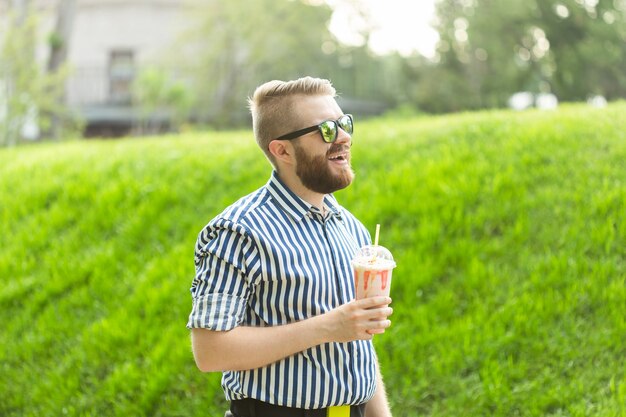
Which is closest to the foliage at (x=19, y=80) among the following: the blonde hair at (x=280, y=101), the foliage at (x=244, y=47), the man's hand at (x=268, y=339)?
the foliage at (x=244, y=47)

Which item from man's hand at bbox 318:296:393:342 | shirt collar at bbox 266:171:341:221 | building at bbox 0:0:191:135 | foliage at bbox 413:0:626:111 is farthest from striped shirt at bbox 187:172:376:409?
building at bbox 0:0:191:135

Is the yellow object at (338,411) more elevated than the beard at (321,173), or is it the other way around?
the beard at (321,173)

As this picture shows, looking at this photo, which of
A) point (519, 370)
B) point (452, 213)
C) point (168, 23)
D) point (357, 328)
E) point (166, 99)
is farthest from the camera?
point (168, 23)

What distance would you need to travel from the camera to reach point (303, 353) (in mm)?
2340

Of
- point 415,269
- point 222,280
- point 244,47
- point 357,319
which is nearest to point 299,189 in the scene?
point 222,280

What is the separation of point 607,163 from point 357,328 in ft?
13.7

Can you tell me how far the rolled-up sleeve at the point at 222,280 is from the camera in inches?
85.9

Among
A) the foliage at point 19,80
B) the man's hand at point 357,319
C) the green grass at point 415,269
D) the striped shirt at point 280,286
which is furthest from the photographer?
the foliage at point 19,80

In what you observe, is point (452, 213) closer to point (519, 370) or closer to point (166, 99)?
point (519, 370)

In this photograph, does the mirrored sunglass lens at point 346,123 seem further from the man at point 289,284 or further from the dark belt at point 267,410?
the dark belt at point 267,410

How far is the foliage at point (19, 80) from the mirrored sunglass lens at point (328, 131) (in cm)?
1125

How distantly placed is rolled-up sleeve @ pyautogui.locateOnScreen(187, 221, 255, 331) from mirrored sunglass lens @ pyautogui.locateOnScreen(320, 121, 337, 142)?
390 millimetres

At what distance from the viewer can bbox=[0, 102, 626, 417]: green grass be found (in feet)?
14.1

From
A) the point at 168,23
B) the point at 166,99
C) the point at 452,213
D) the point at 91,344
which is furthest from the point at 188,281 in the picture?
the point at 168,23
